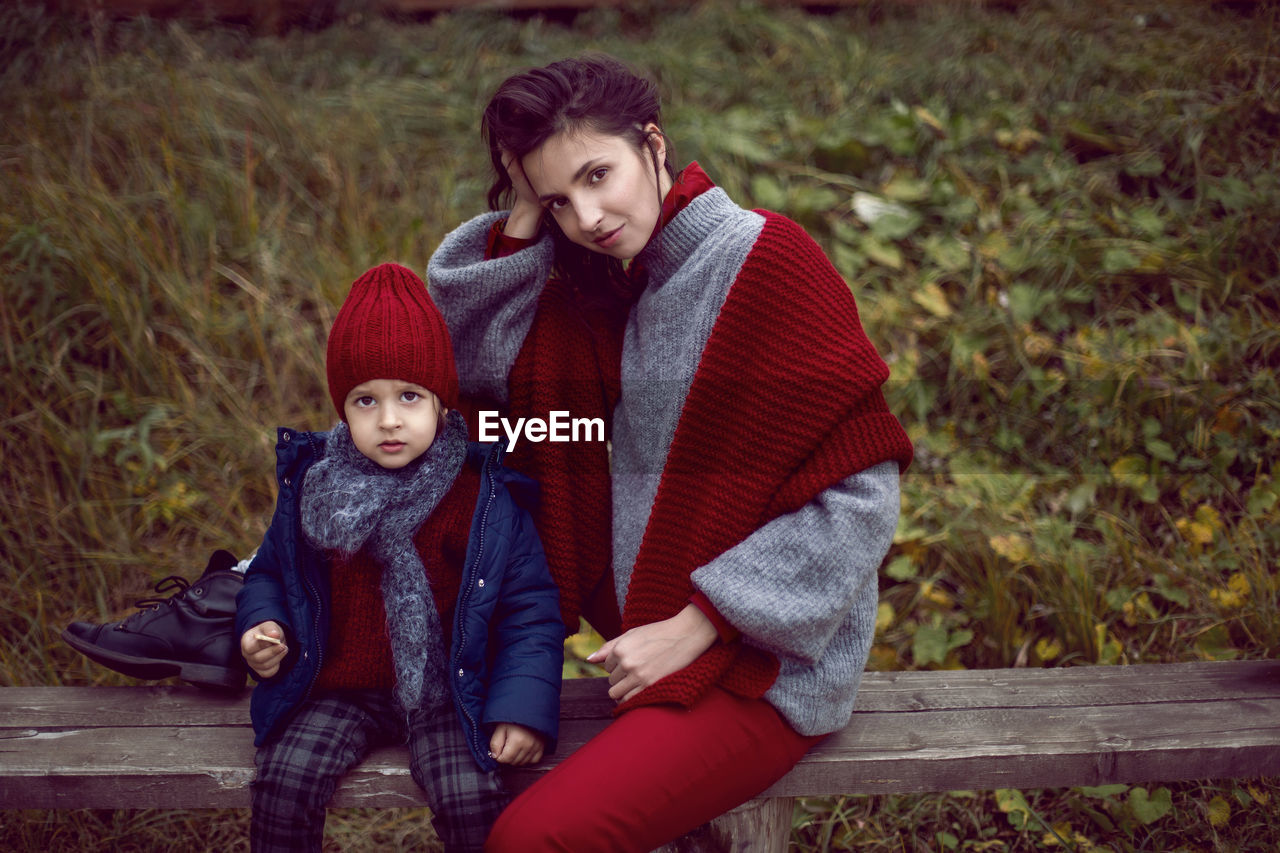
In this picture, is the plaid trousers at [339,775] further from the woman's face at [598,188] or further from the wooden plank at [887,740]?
the woman's face at [598,188]

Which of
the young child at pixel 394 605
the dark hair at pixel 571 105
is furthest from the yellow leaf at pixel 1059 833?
the dark hair at pixel 571 105

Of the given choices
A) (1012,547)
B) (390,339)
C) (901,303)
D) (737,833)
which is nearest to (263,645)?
(390,339)

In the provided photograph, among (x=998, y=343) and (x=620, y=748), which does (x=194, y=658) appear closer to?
(x=620, y=748)

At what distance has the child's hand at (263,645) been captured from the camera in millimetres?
1584

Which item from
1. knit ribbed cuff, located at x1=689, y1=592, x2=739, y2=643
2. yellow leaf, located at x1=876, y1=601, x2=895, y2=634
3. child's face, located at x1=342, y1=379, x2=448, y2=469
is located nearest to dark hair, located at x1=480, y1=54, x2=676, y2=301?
child's face, located at x1=342, y1=379, x2=448, y2=469

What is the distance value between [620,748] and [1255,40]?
413 centimetres

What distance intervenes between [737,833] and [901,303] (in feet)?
7.30

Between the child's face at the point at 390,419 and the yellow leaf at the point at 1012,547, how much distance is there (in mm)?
1773

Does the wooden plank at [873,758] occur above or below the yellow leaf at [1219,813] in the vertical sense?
above

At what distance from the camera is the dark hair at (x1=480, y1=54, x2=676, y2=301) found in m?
1.63

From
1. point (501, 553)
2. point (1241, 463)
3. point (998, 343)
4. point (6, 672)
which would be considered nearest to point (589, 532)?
point (501, 553)

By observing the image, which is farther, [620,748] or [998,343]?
[998,343]

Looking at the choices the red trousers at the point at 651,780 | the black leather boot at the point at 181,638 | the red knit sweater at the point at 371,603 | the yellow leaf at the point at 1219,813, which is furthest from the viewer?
the yellow leaf at the point at 1219,813

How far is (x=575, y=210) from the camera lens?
166 cm
